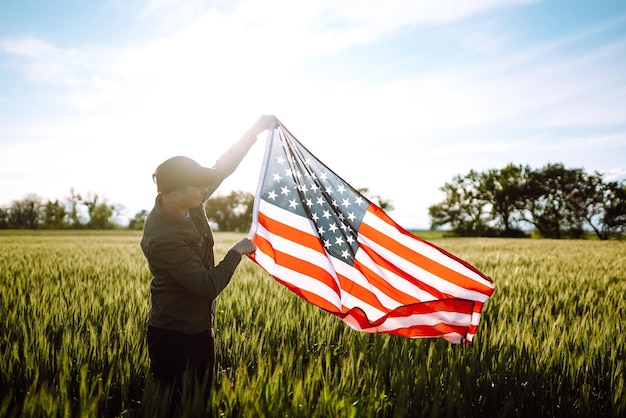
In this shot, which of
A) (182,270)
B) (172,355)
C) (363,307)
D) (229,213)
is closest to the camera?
(182,270)

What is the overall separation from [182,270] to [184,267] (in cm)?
2

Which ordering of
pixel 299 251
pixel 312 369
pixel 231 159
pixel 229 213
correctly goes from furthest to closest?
pixel 229 213
pixel 299 251
pixel 231 159
pixel 312 369

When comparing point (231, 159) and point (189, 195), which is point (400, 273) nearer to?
point (231, 159)

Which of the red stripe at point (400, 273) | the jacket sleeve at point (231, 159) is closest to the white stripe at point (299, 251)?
the red stripe at point (400, 273)

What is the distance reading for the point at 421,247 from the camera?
11.0 ft

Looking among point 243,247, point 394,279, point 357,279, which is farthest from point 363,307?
point 243,247

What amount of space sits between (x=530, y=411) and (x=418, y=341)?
4.22ft

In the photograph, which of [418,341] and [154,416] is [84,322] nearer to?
[154,416]

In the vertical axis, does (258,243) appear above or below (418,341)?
above

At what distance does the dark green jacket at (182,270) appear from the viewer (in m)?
2.15

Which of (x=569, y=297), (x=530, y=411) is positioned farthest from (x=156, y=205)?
(x=569, y=297)

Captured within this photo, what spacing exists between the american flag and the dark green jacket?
2.57 ft

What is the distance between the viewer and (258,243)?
3.24 meters

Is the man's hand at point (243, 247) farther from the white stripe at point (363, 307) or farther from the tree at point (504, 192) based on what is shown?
the tree at point (504, 192)
